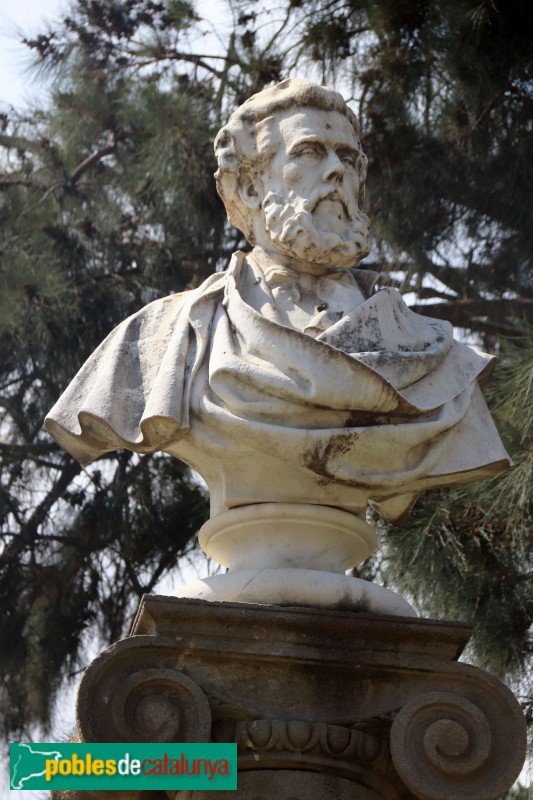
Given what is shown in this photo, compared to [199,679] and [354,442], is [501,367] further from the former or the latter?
[199,679]

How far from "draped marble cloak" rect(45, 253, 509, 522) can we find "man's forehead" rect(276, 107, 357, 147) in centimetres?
35

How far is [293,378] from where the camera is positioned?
10.9 feet

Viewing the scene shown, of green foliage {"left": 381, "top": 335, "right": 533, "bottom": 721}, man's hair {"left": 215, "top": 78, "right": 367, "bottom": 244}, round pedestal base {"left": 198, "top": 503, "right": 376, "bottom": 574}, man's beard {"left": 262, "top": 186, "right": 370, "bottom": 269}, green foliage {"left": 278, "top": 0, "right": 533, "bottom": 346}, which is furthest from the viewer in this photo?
green foliage {"left": 278, "top": 0, "right": 533, "bottom": 346}

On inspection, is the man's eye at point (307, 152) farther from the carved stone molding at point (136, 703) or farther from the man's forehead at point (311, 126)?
the carved stone molding at point (136, 703)

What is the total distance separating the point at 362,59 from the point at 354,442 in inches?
132

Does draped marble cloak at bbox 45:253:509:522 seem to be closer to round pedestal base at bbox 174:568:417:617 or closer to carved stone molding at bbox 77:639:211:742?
Result: round pedestal base at bbox 174:568:417:617

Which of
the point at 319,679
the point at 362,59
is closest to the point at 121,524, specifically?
the point at 362,59

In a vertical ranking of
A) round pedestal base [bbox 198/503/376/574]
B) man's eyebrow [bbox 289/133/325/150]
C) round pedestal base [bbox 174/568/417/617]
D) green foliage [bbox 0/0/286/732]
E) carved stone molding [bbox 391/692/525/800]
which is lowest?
carved stone molding [bbox 391/692/525/800]

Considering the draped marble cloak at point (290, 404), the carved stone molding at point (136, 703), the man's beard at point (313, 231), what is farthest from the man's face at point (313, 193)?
the carved stone molding at point (136, 703)

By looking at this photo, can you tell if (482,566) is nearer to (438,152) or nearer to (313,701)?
(438,152)

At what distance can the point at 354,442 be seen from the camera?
3.29 meters

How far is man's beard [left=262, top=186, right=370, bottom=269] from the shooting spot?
3.59 metres

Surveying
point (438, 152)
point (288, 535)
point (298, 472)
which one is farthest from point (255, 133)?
point (438, 152)

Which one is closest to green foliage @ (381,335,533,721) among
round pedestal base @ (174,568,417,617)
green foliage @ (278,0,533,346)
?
green foliage @ (278,0,533,346)
